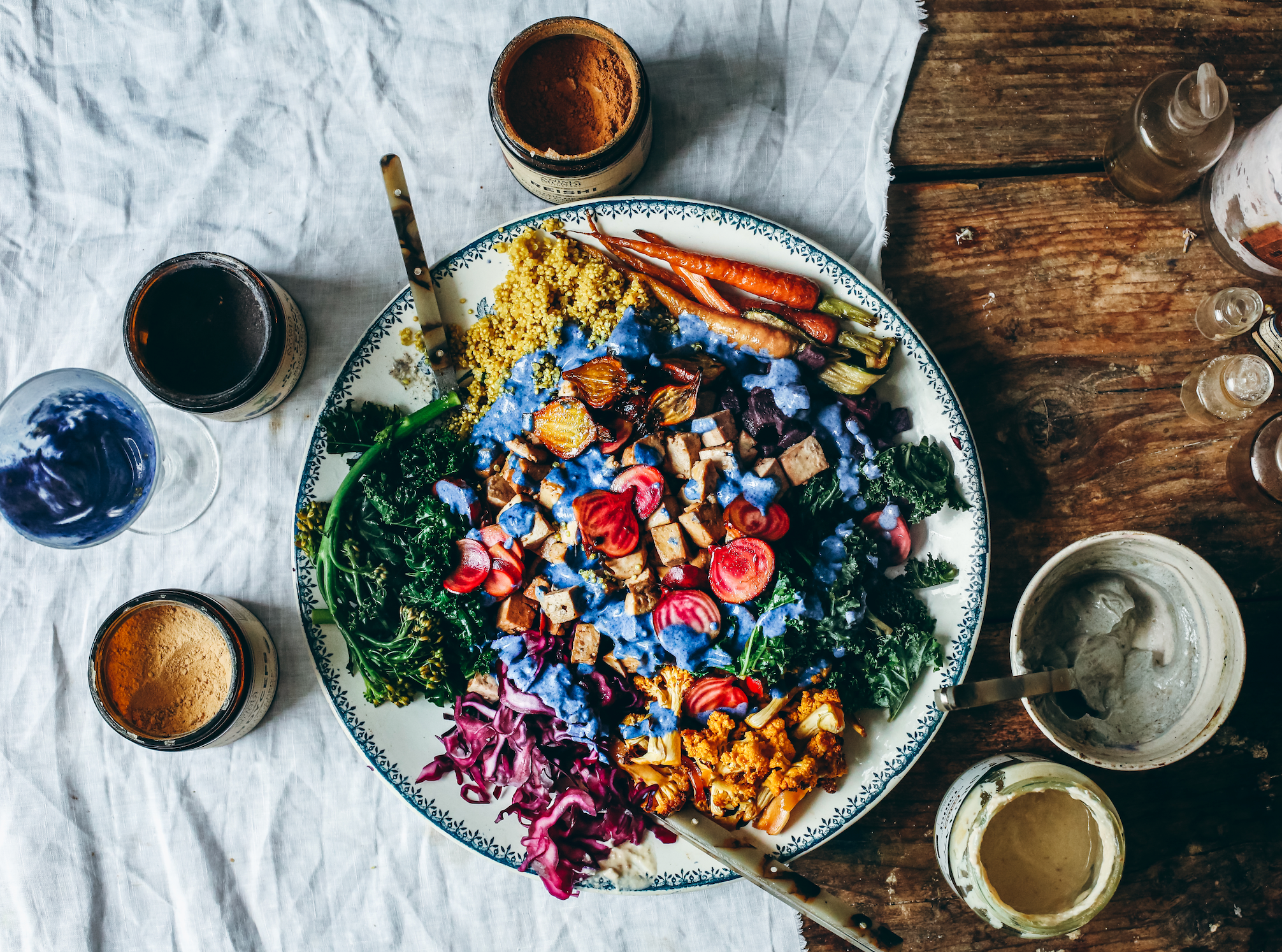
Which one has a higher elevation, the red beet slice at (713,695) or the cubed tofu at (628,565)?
the cubed tofu at (628,565)

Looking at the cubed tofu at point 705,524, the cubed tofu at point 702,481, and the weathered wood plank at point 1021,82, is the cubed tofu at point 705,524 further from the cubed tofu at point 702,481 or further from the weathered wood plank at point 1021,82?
the weathered wood plank at point 1021,82

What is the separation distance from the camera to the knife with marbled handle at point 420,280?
1.78m

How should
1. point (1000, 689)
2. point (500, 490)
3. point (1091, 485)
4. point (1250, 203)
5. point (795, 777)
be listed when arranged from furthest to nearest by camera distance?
point (1091, 485)
point (1250, 203)
point (500, 490)
point (795, 777)
point (1000, 689)

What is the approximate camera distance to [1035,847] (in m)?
1.88

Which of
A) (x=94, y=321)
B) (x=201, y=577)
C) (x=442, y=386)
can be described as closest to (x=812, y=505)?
(x=442, y=386)

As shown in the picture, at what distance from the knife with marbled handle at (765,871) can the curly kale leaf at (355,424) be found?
1.15 meters

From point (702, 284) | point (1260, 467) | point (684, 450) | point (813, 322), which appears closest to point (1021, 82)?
point (813, 322)

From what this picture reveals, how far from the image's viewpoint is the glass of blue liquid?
6.23 feet

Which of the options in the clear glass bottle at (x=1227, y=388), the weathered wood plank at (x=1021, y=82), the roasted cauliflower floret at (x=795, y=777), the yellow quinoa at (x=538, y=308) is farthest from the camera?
the weathered wood plank at (x=1021, y=82)

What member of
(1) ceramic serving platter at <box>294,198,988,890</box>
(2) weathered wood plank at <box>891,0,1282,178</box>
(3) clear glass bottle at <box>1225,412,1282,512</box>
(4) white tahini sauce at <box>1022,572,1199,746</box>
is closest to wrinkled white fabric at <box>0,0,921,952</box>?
(2) weathered wood plank at <box>891,0,1282,178</box>

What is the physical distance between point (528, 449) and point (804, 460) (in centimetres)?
66

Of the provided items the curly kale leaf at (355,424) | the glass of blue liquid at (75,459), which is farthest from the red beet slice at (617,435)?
the glass of blue liquid at (75,459)

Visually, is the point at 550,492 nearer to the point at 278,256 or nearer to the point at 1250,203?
the point at 278,256

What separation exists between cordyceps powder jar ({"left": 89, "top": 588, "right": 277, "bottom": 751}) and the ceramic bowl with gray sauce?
6.13ft
